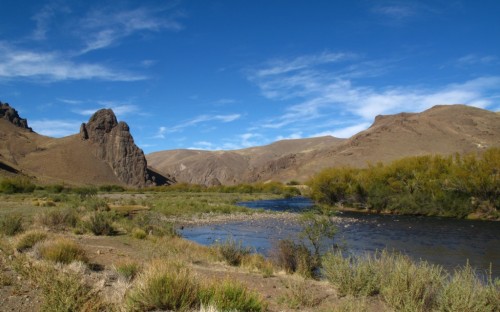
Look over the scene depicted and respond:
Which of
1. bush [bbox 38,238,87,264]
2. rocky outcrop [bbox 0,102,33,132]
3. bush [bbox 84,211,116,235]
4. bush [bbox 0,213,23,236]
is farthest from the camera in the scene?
rocky outcrop [bbox 0,102,33,132]

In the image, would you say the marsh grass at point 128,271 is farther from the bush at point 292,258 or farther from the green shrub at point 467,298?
the green shrub at point 467,298

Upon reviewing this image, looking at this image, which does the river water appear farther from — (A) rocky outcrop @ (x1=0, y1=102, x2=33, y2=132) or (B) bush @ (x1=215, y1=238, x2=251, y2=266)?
(A) rocky outcrop @ (x1=0, y1=102, x2=33, y2=132)

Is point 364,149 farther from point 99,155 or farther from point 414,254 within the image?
point 414,254

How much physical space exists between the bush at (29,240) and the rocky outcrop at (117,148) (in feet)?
422

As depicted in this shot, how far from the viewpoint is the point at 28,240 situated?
1329cm

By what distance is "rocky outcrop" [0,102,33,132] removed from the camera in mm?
145750

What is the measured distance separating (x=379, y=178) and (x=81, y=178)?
305 feet

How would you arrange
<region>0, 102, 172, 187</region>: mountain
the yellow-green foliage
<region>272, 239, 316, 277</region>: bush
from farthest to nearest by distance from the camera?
<region>0, 102, 172, 187</region>: mountain → the yellow-green foliage → <region>272, 239, 316, 277</region>: bush

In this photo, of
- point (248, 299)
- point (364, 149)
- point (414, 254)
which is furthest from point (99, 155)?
point (248, 299)

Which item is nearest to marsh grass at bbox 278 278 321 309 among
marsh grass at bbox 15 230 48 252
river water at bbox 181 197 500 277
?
river water at bbox 181 197 500 277

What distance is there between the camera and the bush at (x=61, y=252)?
10516 mm

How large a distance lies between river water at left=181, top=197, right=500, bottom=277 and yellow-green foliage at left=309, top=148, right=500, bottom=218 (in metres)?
3.40

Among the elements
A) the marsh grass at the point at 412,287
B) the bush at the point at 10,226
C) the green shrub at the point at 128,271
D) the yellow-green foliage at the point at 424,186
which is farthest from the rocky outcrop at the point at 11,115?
the marsh grass at the point at 412,287

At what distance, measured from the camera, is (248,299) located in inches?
271
